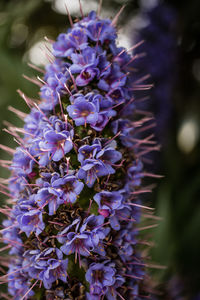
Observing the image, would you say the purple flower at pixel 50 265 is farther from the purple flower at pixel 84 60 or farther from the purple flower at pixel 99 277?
the purple flower at pixel 84 60

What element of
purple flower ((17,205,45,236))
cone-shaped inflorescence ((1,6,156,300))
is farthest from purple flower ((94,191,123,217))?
purple flower ((17,205,45,236))

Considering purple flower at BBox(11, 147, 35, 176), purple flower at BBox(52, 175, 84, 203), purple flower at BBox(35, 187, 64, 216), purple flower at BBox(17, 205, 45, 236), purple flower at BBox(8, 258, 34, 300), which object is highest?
purple flower at BBox(11, 147, 35, 176)

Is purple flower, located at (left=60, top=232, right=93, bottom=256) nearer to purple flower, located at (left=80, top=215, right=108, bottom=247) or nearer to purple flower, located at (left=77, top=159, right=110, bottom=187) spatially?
purple flower, located at (left=80, top=215, right=108, bottom=247)

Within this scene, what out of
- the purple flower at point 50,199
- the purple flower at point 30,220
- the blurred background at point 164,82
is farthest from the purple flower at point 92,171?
the blurred background at point 164,82

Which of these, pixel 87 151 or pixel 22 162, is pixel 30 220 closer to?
pixel 22 162

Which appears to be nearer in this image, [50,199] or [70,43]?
[50,199]

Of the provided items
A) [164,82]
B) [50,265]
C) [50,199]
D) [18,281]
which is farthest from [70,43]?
[164,82]

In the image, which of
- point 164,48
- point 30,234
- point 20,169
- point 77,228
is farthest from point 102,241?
point 164,48
